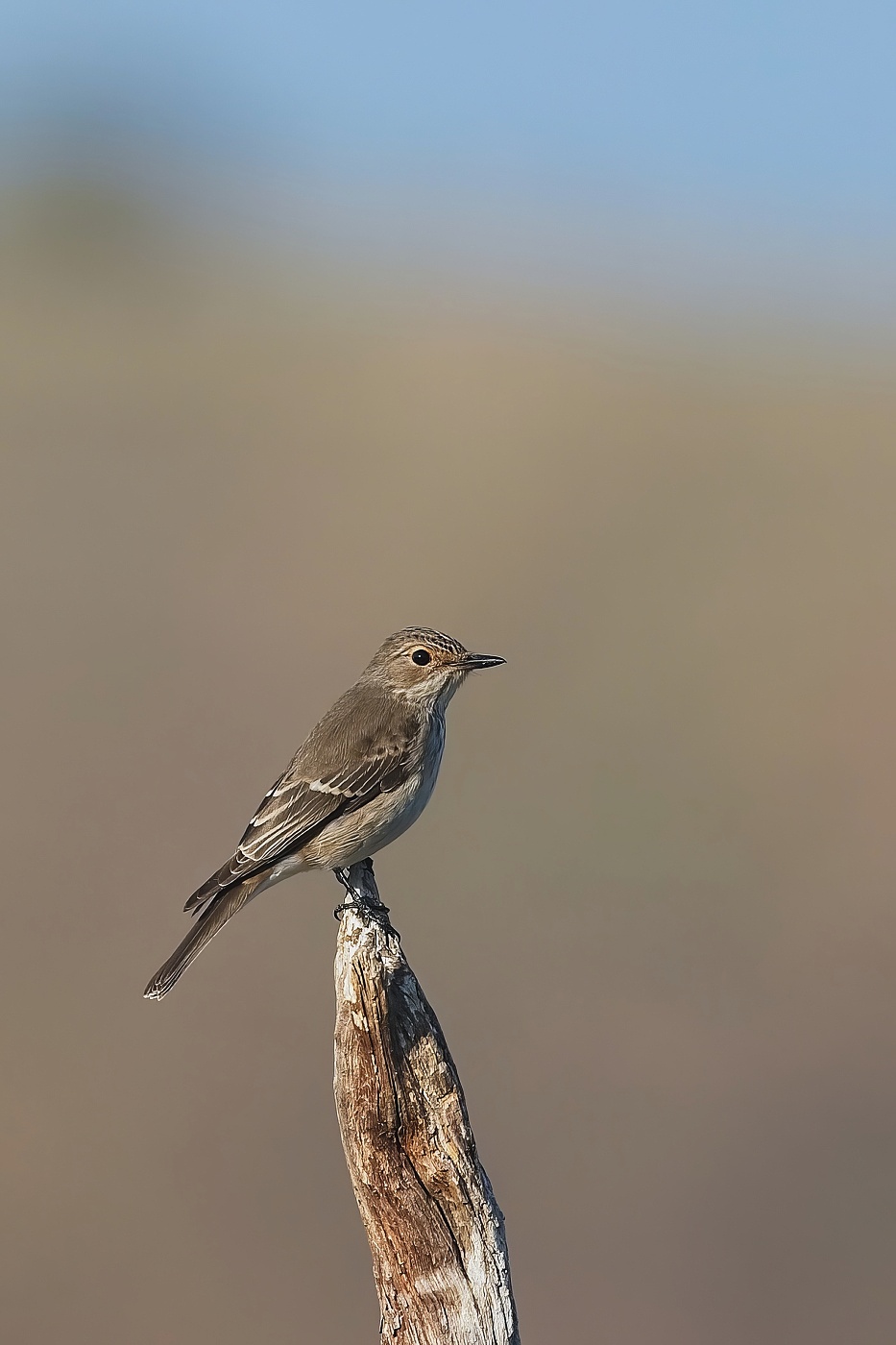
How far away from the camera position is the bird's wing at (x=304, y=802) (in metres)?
7.09

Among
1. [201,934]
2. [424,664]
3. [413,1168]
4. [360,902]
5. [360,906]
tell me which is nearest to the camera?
[413,1168]

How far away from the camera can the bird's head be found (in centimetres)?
779

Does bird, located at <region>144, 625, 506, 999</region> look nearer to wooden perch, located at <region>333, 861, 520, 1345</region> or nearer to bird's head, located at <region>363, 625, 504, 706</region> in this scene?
bird's head, located at <region>363, 625, 504, 706</region>

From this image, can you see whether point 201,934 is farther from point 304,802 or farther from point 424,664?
point 424,664

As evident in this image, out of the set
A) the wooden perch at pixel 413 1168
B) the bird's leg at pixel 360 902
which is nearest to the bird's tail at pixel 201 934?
the bird's leg at pixel 360 902

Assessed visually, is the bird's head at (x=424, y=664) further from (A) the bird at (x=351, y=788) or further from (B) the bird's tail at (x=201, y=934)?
(B) the bird's tail at (x=201, y=934)

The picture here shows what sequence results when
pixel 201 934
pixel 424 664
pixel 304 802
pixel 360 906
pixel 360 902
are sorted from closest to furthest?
pixel 360 906 → pixel 360 902 → pixel 201 934 → pixel 304 802 → pixel 424 664

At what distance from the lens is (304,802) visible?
7.23m

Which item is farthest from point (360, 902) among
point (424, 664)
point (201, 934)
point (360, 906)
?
point (424, 664)

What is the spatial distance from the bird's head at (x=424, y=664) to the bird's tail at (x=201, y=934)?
1.28 metres

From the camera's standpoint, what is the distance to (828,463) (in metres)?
30.9

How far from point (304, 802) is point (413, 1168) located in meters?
2.84

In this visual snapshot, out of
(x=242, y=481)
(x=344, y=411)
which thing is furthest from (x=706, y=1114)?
(x=344, y=411)

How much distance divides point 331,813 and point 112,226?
48.0 metres
